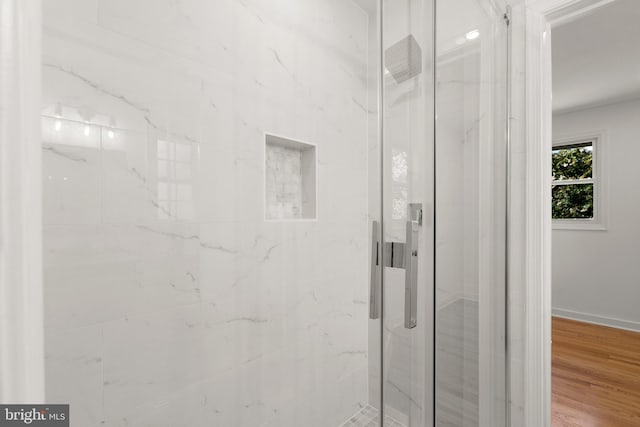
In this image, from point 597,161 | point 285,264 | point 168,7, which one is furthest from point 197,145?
point 597,161

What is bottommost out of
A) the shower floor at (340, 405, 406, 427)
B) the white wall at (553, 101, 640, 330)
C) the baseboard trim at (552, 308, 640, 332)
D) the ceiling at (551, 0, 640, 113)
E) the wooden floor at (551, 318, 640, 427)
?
the shower floor at (340, 405, 406, 427)

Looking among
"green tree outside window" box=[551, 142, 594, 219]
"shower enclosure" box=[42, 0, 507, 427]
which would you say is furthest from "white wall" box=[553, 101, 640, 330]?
"shower enclosure" box=[42, 0, 507, 427]

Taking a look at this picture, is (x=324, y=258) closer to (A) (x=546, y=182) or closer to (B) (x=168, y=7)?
(A) (x=546, y=182)

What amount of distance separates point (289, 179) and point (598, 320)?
3.87m

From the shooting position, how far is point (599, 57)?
7.52 feet

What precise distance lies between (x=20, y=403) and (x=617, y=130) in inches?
183

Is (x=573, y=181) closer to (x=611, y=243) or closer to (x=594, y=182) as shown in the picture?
(x=594, y=182)

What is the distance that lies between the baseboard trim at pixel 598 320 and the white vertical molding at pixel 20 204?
4.62m

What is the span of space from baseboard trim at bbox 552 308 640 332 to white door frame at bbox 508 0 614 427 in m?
Result: 3.09

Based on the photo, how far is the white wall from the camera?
10.3 feet

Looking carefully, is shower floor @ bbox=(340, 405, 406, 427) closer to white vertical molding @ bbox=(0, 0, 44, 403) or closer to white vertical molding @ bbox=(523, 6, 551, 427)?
white vertical molding @ bbox=(523, 6, 551, 427)

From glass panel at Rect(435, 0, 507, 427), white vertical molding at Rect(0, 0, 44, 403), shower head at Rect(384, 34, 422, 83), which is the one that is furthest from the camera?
glass panel at Rect(435, 0, 507, 427)

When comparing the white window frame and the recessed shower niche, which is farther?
the white window frame

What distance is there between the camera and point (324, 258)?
5.85 feet
